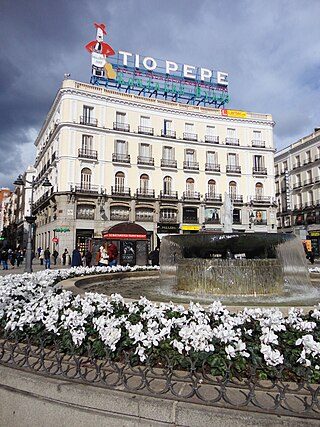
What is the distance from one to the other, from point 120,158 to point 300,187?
83.5 feet

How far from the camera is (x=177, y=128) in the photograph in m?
35.9

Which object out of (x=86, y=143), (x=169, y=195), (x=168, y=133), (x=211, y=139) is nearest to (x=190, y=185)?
(x=169, y=195)

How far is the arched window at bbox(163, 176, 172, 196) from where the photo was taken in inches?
1362

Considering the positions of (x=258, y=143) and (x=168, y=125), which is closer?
(x=168, y=125)

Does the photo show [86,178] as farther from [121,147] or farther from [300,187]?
[300,187]

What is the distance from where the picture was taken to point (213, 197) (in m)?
36.2

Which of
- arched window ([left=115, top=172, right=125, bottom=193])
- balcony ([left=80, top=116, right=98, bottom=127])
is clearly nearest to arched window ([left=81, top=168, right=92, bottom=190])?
arched window ([left=115, top=172, right=125, bottom=193])

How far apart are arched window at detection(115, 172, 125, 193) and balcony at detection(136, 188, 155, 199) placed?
177cm

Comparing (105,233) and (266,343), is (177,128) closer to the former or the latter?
(105,233)

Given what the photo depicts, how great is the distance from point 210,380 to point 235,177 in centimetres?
3647

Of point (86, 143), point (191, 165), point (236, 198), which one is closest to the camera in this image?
point (86, 143)

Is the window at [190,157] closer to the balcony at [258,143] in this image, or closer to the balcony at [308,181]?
the balcony at [258,143]

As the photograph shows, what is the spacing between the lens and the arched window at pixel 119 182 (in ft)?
107

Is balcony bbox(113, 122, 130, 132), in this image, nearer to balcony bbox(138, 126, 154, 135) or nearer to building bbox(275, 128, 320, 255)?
balcony bbox(138, 126, 154, 135)
